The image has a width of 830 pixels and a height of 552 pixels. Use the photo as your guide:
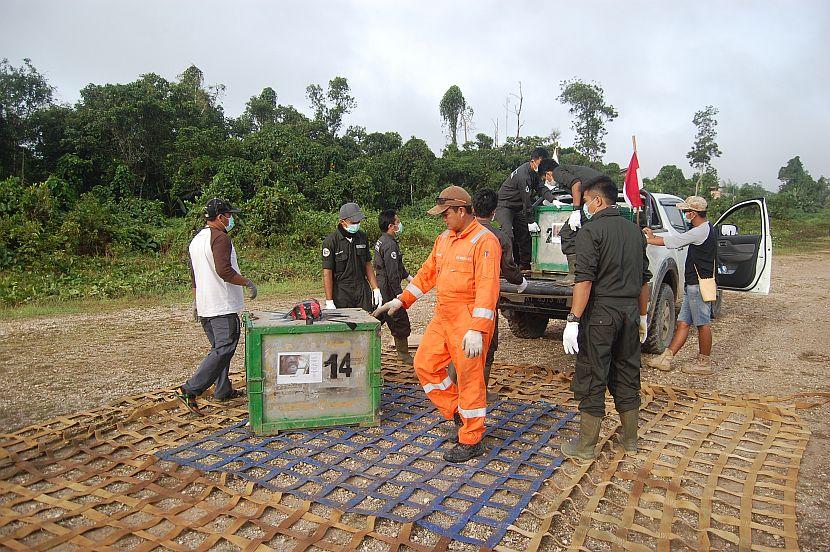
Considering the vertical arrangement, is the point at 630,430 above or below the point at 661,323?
below

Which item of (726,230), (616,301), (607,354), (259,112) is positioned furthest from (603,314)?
(259,112)

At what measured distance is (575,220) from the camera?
4988 mm

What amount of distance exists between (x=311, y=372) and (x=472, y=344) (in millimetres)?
1231

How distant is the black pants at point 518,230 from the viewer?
586cm

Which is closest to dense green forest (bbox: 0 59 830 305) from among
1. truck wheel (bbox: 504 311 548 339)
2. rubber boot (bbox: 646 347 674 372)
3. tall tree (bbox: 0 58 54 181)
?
tall tree (bbox: 0 58 54 181)

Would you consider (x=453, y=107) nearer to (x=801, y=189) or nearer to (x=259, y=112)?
(x=259, y=112)

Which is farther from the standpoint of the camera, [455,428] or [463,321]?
[455,428]

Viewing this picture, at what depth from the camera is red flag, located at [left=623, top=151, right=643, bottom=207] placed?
18.9 ft

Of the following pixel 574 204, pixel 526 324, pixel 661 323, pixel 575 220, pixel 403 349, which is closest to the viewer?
pixel 575 220

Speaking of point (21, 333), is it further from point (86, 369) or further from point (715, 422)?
point (715, 422)

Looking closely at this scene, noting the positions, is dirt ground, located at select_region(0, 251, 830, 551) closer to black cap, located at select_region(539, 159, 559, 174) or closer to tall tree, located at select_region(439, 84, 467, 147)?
black cap, located at select_region(539, 159, 559, 174)

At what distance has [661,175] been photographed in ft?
118

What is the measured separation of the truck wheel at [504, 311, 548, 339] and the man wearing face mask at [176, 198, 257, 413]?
149 inches

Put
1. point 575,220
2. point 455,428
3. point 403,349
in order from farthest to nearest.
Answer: point 403,349
point 575,220
point 455,428
